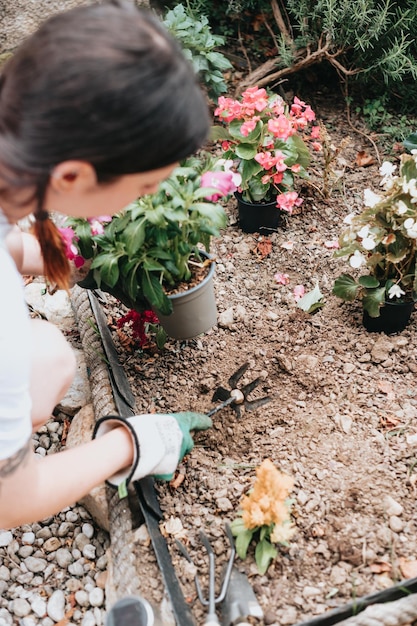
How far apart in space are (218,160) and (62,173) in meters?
1.02

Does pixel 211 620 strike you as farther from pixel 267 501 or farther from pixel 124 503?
pixel 124 503

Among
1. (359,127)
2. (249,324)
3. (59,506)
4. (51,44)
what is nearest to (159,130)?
(51,44)

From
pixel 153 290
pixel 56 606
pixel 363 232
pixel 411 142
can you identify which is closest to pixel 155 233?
pixel 153 290

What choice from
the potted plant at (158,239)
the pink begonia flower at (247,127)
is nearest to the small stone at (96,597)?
the potted plant at (158,239)

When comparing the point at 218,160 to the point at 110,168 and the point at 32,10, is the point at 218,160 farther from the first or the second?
the point at 32,10

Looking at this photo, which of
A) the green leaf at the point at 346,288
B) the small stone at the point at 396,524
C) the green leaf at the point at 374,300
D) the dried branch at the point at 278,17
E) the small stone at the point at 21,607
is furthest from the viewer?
the dried branch at the point at 278,17

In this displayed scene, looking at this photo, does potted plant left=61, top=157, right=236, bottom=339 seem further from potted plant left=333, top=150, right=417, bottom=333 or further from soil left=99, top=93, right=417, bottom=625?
potted plant left=333, top=150, right=417, bottom=333

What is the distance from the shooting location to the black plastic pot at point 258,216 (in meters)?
2.61

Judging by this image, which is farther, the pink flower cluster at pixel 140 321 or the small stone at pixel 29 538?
the pink flower cluster at pixel 140 321

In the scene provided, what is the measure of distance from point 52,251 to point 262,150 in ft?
4.05

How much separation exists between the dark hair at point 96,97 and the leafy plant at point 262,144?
4.48 ft

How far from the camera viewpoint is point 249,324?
92.9 inches

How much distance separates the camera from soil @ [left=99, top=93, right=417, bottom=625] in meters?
1.63

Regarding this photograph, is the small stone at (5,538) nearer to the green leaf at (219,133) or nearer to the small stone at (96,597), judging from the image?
the small stone at (96,597)
